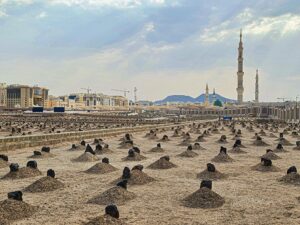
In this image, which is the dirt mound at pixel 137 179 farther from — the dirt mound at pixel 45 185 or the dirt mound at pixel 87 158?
the dirt mound at pixel 87 158

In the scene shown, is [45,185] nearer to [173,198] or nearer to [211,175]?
[173,198]

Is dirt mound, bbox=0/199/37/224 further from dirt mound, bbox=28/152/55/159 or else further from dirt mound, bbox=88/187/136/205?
dirt mound, bbox=28/152/55/159

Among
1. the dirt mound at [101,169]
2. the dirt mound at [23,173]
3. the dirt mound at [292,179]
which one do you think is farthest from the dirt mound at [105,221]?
the dirt mound at [292,179]

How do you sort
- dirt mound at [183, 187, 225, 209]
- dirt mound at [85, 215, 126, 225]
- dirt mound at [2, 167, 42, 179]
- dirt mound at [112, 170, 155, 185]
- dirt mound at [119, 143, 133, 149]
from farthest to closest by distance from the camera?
dirt mound at [119, 143, 133, 149] → dirt mound at [2, 167, 42, 179] → dirt mound at [112, 170, 155, 185] → dirt mound at [183, 187, 225, 209] → dirt mound at [85, 215, 126, 225]

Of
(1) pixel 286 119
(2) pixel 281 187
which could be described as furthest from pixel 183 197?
(1) pixel 286 119

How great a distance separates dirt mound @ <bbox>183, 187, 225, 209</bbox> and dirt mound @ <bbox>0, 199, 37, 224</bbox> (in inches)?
213

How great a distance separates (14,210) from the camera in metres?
11.9

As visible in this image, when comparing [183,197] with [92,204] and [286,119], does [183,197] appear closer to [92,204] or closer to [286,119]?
[92,204]

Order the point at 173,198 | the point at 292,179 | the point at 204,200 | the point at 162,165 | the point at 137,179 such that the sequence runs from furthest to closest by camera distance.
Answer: the point at 162,165
the point at 292,179
the point at 137,179
the point at 173,198
the point at 204,200

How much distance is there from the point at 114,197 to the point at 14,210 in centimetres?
354

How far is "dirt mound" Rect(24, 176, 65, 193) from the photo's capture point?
606 inches

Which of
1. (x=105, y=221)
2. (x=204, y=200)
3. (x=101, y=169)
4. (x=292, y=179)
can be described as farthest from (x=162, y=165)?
(x=105, y=221)

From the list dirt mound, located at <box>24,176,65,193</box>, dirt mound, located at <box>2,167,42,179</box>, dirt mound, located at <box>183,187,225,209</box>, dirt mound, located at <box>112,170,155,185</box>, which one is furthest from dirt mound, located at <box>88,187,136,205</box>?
dirt mound, located at <box>2,167,42,179</box>

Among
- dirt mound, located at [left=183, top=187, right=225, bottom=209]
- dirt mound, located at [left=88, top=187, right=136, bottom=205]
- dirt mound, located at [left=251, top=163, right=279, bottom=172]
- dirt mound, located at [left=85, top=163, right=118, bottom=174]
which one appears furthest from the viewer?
dirt mound, located at [left=251, top=163, right=279, bottom=172]
